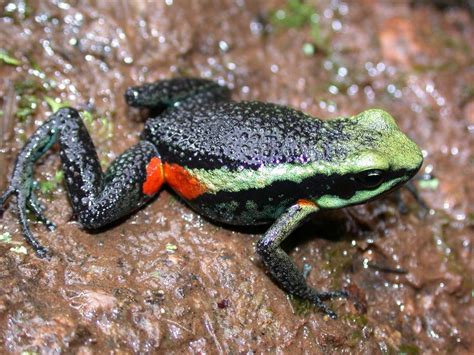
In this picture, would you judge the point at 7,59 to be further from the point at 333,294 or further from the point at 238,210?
the point at 333,294

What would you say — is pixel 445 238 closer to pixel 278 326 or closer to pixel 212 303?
pixel 278 326

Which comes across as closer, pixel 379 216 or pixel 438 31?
pixel 379 216

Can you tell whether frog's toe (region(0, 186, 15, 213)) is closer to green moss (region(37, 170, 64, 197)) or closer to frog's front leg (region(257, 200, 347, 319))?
green moss (region(37, 170, 64, 197))

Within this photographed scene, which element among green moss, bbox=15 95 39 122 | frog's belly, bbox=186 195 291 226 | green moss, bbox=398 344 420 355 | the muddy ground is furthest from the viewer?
green moss, bbox=15 95 39 122

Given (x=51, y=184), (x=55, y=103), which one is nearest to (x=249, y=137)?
(x=51, y=184)

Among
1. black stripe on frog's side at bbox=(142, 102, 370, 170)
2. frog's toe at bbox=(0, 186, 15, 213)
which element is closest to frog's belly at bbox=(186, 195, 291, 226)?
black stripe on frog's side at bbox=(142, 102, 370, 170)

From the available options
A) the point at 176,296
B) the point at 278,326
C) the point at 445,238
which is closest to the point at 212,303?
the point at 176,296

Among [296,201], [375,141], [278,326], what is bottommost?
[278,326]
